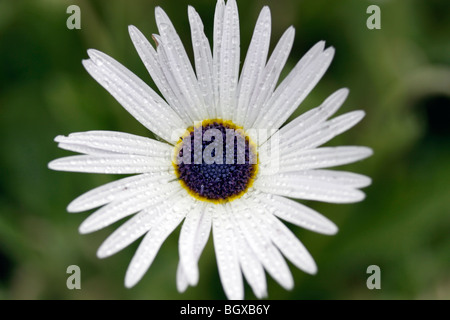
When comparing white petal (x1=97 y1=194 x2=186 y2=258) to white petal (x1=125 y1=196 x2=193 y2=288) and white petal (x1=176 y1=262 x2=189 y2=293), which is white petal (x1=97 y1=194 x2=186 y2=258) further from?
white petal (x1=176 y1=262 x2=189 y2=293)

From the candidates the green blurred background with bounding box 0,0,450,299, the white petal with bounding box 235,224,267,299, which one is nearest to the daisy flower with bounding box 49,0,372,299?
the white petal with bounding box 235,224,267,299

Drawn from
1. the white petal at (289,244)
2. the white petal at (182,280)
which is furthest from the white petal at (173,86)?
the white petal at (182,280)

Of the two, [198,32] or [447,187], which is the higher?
[198,32]

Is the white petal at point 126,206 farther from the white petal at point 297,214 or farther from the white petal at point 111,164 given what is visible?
the white petal at point 297,214

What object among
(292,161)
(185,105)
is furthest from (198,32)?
(292,161)

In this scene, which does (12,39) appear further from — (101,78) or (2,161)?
(101,78)

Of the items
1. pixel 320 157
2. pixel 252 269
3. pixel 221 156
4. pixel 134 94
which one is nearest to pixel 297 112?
pixel 221 156
